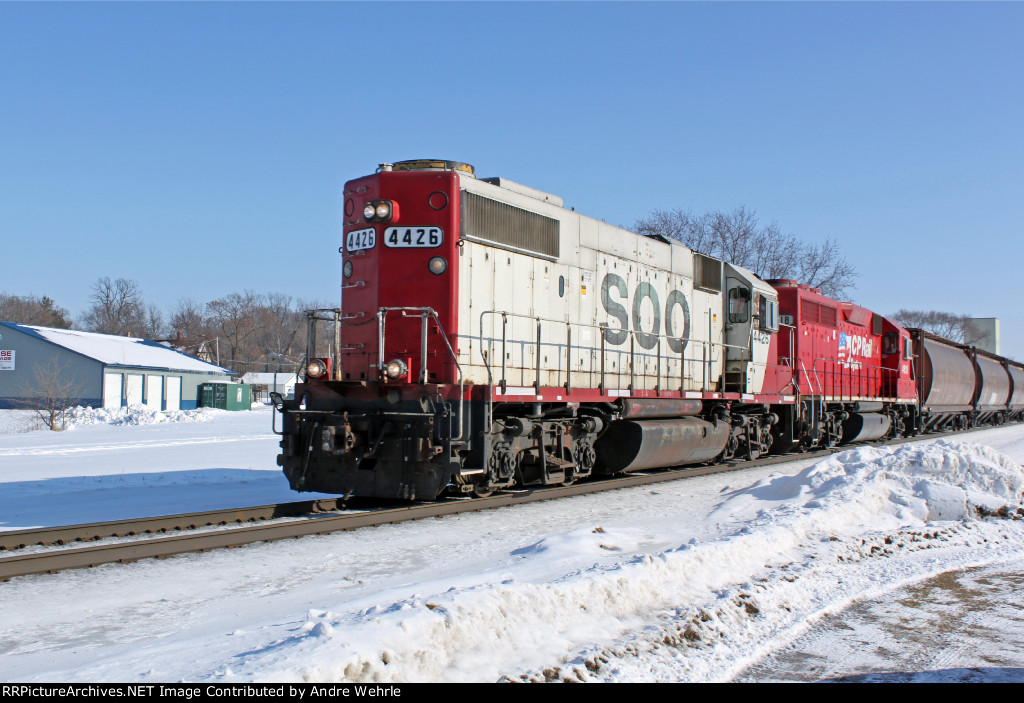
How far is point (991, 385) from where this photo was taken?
1325 inches

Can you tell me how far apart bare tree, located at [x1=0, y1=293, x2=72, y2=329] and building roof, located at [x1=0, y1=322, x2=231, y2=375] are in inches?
1765


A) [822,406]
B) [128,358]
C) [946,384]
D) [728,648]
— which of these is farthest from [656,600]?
[128,358]

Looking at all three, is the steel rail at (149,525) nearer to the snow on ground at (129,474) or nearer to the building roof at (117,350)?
the snow on ground at (129,474)

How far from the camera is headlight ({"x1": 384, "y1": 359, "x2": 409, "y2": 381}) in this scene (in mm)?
8516

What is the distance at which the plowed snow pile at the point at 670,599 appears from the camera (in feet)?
12.6

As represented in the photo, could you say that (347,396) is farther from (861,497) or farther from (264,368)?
(264,368)

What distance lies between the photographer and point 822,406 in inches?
674

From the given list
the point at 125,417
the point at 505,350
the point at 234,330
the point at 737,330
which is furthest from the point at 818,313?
the point at 234,330

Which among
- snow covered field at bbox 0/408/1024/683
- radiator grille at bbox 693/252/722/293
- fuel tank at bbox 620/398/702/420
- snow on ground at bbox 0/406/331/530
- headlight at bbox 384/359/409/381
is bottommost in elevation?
snow on ground at bbox 0/406/331/530

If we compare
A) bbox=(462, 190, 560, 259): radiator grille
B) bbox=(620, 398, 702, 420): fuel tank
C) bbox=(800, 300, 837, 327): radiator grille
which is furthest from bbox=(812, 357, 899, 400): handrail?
bbox=(462, 190, 560, 259): radiator grille

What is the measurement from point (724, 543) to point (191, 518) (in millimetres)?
5298

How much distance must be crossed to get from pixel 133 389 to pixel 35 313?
55.6m

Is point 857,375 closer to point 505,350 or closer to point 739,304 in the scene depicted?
point 739,304

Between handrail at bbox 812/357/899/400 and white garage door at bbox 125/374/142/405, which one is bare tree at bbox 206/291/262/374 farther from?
handrail at bbox 812/357/899/400
